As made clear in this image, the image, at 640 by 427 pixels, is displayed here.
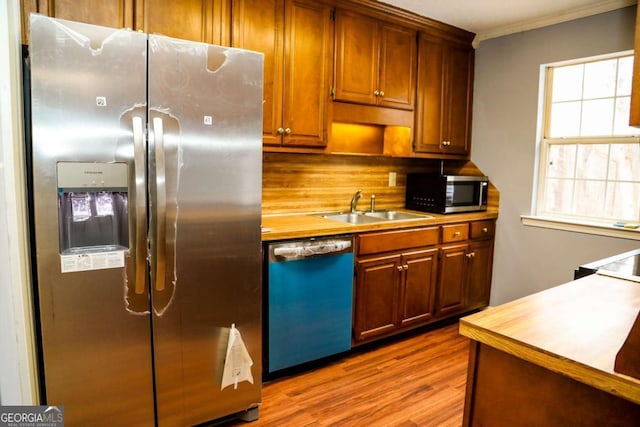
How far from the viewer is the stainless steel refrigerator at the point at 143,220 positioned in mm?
1589

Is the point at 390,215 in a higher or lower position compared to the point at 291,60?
lower

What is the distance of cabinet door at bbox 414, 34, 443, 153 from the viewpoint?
3.36 m

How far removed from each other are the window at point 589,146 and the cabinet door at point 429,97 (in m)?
0.84

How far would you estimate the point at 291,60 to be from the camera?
2.64 metres

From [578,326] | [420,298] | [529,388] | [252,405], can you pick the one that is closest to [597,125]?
[420,298]

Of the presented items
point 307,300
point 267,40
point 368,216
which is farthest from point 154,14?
point 368,216

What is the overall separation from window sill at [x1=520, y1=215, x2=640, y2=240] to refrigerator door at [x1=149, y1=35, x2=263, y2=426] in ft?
8.00

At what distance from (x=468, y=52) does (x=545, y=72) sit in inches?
26.2

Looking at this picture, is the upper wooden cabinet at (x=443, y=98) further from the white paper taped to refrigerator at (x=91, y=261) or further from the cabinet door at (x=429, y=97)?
the white paper taped to refrigerator at (x=91, y=261)

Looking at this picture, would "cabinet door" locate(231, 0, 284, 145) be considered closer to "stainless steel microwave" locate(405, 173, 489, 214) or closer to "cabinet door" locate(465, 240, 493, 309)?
"stainless steel microwave" locate(405, 173, 489, 214)

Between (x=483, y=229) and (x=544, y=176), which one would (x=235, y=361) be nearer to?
(x=483, y=229)

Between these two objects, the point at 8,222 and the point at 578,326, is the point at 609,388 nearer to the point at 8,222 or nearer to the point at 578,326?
the point at 578,326

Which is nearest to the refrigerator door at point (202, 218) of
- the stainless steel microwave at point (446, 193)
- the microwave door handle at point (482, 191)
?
the stainless steel microwave at point (446, 193)

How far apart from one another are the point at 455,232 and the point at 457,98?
1207 mm
